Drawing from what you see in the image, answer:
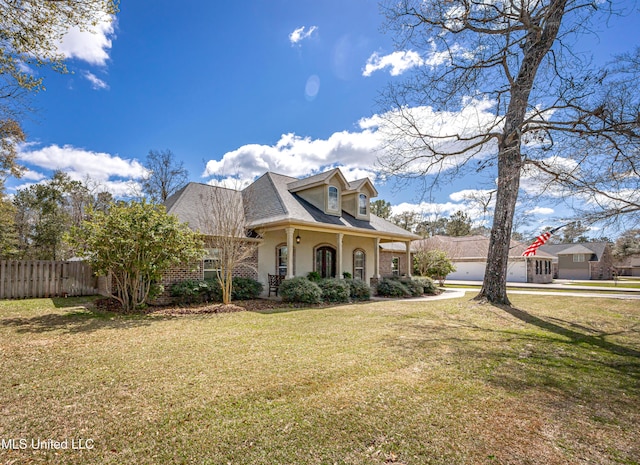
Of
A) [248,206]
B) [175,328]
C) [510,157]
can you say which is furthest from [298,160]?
[175,328]

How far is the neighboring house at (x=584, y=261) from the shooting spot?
43.0 metres

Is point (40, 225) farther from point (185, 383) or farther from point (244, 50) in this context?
point (185, 383)

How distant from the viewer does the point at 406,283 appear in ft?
57.6

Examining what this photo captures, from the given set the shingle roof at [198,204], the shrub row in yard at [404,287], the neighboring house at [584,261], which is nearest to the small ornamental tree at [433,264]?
the shrub row in yard at [404,287]

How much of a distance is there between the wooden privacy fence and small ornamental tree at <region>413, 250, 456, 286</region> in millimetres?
20304

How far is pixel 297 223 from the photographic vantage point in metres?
13.3

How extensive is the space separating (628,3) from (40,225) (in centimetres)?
3181

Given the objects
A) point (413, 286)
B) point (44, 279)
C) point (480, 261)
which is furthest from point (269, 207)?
point (480, 261)

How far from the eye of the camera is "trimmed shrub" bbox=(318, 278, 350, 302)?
13484mm

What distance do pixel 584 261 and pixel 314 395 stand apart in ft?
177

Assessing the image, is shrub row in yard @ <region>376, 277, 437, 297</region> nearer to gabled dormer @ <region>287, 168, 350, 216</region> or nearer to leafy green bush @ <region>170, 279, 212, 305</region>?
gabled dormer @ <region>287, 168, 350, 216</region>

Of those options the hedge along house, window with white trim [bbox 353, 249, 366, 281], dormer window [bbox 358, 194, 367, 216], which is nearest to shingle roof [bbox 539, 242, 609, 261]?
window with white trim [bbox 353, 249, 366, 281]

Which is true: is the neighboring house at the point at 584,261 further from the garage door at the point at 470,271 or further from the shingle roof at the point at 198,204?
the shingle roof at the point at 198,204

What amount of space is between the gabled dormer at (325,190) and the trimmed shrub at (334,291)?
13.2 feet
